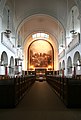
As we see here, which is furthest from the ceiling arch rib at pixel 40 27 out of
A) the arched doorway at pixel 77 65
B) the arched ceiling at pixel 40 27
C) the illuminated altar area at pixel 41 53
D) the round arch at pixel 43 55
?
the arched doorway at pixel 77 65

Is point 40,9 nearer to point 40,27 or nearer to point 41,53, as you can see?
point 40,27

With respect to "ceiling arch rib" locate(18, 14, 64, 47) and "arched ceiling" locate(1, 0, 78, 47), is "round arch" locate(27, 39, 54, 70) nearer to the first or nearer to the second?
"ceiling arch rib" locate(18, 14, 64, 47)

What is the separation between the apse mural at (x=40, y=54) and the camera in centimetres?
3650

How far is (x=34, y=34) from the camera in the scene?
35.3 meters

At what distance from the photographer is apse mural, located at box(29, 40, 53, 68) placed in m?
36.5

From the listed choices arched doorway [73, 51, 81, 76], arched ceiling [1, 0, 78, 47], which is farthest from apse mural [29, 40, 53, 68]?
arched doorway [73, 51, 81, 76]

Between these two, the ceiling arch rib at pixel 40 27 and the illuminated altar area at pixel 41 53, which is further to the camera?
the illuminated altar area at pixel 41 53

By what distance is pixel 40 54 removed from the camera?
1458 inches

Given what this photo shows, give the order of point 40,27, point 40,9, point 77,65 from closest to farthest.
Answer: point 77,65 < point 40,9 < point 40,27

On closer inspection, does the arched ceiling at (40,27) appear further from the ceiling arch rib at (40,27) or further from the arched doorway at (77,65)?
the arched doorway at (77,65)

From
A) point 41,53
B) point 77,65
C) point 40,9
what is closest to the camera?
point 77,65

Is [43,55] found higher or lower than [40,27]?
lower

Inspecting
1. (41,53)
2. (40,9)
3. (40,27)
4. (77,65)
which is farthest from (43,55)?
(77,65)

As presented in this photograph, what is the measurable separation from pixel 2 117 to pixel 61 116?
67.8 inches
